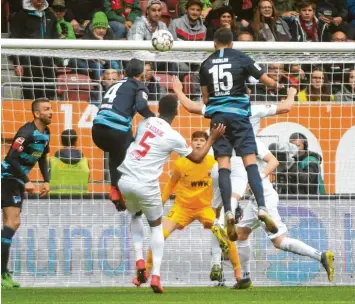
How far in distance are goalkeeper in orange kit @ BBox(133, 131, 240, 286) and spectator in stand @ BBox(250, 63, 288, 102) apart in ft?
4.51

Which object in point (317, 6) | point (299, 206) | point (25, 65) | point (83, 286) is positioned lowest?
point (83, 286)

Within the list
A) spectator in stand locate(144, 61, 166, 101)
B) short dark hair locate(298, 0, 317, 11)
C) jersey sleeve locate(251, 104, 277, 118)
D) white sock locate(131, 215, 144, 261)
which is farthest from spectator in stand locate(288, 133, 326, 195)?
short dark hair locate(298, 0, 317, 11)

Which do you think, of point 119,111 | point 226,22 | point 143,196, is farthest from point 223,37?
point 226,22

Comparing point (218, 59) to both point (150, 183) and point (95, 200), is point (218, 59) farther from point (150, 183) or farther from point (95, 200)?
point (95, 200)

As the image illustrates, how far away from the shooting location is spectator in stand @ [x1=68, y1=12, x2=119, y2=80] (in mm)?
11945

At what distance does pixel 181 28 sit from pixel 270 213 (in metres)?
4.98

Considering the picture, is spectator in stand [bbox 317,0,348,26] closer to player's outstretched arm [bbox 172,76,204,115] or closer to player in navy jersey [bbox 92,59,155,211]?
player's outstretched arm [bbox 172,76,204,115]

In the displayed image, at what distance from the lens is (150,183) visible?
9219 mm

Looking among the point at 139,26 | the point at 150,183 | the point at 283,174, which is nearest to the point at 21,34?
the point at 139,26

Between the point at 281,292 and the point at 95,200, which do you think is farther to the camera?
the point at 95,200

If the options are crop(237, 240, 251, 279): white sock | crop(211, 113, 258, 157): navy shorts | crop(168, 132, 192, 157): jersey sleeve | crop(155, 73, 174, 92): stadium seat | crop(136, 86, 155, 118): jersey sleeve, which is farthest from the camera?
crop(155, 73, 174, 92): stadium seat

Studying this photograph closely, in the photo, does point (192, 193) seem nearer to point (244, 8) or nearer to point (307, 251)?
point (307, 251)

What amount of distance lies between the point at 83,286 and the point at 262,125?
9.82 ft

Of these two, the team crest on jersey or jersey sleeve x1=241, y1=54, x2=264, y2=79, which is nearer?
jersey sleeve x1=241, y1=54, x2=264, y2=79
